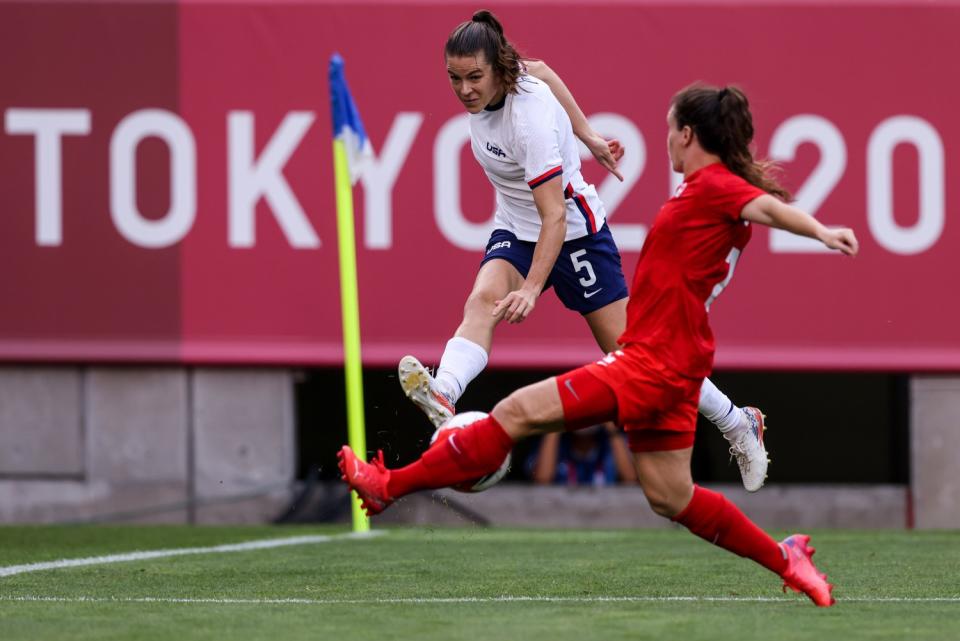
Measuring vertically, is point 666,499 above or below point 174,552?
above

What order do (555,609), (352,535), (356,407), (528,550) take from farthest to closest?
(356,407)
(352,535)
(528,550)
(555,609)

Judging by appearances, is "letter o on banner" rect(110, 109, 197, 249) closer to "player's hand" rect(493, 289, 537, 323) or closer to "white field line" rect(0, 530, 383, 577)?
"white field line" rect(0, 530, 383, 577)

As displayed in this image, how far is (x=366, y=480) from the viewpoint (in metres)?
5.68

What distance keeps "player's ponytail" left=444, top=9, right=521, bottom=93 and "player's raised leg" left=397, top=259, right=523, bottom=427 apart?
2.60 feet

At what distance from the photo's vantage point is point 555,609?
5.72m

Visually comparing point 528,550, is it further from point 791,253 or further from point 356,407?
point 791,253

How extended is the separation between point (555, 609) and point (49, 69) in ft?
27.6

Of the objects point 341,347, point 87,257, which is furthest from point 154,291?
point 341,347

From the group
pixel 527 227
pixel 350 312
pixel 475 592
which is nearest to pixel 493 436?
pixel 475 592

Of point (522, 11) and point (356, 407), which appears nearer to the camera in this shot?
point (356, 407)

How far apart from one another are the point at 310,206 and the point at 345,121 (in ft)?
5.21

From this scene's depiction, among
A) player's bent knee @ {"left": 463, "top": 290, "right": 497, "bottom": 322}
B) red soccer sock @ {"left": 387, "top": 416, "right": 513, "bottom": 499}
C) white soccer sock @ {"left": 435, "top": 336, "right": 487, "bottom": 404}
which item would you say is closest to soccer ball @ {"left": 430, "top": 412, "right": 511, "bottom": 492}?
red soccer sock @ {"left": 387, "top": 416, "right": 513, "bottom": 499}

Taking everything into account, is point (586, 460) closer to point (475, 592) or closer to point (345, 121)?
point (345, 121)

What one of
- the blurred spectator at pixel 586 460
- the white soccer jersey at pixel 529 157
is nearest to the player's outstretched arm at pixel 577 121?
the white soccer jersey at pixel 529 157
